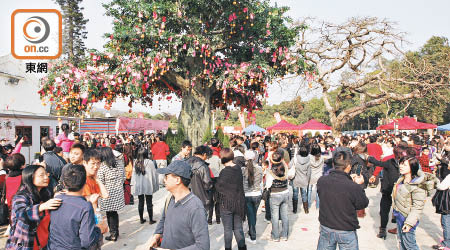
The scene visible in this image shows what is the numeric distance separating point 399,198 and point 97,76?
33.9 ft

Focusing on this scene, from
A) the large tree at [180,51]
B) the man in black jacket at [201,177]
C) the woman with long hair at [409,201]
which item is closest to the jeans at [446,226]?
the woman with long hair at [409,201]

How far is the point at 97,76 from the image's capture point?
1129 centimetres

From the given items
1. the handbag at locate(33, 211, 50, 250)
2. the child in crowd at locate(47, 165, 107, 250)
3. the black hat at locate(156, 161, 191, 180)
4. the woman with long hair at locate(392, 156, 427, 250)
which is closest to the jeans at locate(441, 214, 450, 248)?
the woman with long hair at locate(392, 156, 427, 250)

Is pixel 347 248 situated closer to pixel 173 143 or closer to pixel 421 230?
pixel 421 230

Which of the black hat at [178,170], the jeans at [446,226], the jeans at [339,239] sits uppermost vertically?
the black hat at [178,170]

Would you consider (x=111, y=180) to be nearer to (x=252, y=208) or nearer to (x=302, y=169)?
(x=252, y=208)

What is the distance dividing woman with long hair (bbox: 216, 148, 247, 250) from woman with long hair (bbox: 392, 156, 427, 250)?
2106 millimetres

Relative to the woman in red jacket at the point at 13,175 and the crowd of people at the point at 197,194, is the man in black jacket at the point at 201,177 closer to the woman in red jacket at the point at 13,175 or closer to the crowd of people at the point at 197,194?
the crowd of people at the point at 197,194

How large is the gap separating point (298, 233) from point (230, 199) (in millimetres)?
2289

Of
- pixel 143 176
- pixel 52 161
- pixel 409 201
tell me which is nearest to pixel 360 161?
pixel 409 201

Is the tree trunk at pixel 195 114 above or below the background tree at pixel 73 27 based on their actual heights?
below

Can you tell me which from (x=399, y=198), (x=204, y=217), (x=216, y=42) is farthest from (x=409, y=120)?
(x=204, y=217)

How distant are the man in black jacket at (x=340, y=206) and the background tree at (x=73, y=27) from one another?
86.1 ft

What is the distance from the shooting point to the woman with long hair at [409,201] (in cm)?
386
